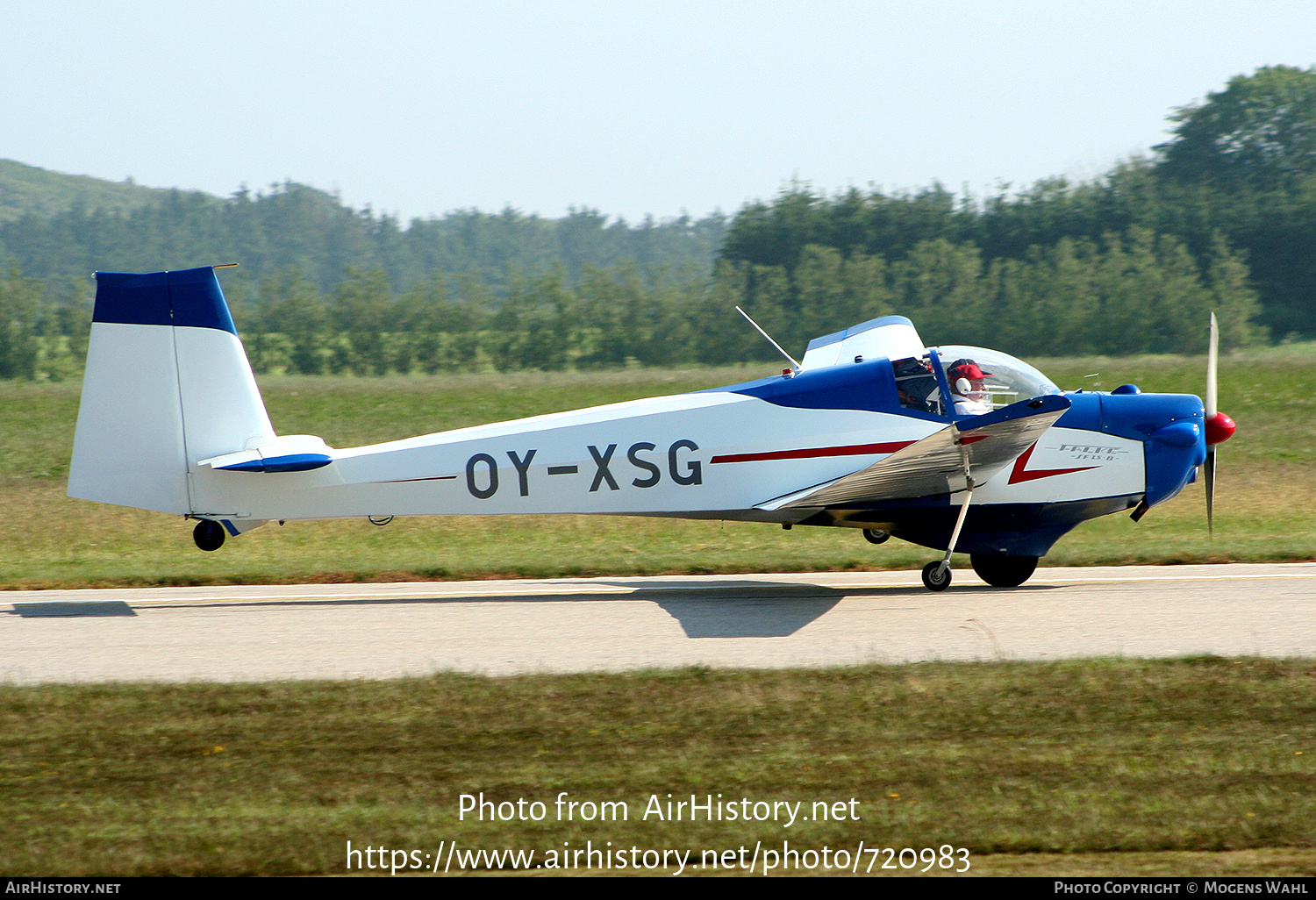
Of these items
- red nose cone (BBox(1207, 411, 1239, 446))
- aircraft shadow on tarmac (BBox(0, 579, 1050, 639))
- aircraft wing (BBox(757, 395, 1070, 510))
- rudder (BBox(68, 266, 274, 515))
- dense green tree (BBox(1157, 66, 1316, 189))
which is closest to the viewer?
aircraft wing (BBox(757, 395, 1070, 510))

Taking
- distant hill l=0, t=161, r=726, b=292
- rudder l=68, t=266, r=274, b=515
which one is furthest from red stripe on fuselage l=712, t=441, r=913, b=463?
distant hill l=0, t=161, r=726, b=292

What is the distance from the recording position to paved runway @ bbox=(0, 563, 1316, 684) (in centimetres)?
885

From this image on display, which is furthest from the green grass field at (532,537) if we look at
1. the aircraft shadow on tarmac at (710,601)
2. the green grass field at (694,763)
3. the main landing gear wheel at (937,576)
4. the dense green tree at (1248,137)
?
the dense green tree at (1248,137)

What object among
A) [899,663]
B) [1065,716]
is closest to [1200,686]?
[1065,716]

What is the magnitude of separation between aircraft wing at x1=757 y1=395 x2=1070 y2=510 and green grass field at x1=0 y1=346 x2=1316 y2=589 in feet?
8.47

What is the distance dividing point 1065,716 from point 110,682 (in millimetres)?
6541

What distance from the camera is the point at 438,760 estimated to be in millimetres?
6676

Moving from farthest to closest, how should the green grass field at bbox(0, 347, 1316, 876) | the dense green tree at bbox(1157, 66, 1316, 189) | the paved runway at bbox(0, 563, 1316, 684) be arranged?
1. the dense green tree at bbox(1157, 66, 1316, 189)
2. the paved runway at bbox(0, 563, 1316, 684)
3. the green grass field at bbox(0, 347, 1316, 876)

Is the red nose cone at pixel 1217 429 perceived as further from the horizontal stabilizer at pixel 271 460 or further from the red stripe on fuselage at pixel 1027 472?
the horizontal stabilizer at pixel 271 460

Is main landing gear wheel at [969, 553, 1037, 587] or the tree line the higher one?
the tree line

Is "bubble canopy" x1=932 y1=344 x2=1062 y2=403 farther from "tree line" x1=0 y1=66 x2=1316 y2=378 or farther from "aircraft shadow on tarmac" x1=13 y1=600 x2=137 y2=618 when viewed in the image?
"tree line" x1=0 y1=66 x2=1316 y2=378

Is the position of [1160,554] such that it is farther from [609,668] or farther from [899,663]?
[609,668]

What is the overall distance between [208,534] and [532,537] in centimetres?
646
